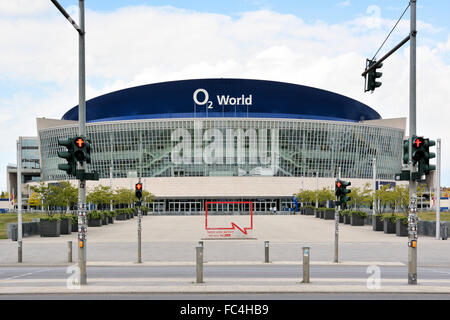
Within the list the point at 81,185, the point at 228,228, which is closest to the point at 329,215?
the point at 228,228

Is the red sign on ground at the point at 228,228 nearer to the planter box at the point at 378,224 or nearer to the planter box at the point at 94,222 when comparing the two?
the planter box at the point at 378,224

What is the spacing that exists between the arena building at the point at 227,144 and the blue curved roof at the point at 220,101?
0.25 meters

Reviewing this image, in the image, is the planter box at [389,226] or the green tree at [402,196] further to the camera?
the planter box at [389,226]

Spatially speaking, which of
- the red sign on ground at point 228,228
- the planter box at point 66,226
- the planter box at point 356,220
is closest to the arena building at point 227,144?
the red sign on ground at point 228,228

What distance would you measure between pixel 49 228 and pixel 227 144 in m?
72.9

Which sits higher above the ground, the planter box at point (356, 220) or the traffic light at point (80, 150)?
the traffic light at point (80, 150)

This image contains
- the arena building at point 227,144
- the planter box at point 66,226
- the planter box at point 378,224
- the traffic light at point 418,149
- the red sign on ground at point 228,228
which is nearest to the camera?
the traffic light at point 418,149

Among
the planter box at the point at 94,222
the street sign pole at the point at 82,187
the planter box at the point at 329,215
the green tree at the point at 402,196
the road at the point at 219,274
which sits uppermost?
the street sign pole at the point at 82,187

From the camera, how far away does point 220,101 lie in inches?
4424

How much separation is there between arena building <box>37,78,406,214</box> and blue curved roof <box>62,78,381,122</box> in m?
0.25

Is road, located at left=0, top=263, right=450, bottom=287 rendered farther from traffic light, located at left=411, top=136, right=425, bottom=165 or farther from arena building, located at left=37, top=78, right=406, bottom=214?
arena building, located at left=37, top=78, right=406, bottom=214

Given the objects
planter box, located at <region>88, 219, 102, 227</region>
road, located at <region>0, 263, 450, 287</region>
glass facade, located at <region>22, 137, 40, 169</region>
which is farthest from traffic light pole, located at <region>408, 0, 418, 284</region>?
glass facade, located at <region>22, 137, 40, 169</region>

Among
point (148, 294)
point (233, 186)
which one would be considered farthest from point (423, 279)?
point (233, 186)

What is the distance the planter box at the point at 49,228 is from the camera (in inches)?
1436
